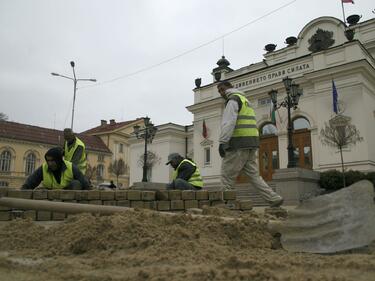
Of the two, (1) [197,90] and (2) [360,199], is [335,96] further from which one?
(2) [360,199]

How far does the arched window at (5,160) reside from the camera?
44.3 m

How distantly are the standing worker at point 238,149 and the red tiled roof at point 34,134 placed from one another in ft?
143

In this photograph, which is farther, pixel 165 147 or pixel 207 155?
pixel 165 147

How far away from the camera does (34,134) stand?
48062 millimetres

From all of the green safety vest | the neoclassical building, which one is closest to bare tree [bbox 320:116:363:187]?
→ the neoclassical building

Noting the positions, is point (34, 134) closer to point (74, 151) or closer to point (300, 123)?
point (300, 123)

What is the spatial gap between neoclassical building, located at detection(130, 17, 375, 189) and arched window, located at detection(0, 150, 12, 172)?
29.0m

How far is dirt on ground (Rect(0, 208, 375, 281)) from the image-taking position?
81.7 inches

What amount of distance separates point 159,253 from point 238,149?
11.1 feet

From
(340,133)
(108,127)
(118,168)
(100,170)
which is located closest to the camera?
(340,133)

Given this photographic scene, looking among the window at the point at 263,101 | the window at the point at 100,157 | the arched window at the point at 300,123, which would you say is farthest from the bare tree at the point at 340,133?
the window at the point at 100,157

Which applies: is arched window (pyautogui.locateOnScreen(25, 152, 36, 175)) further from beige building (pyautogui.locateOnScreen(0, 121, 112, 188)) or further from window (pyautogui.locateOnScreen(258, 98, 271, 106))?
window (pyautogui.locateOnScreen(258, 98, 271, 106))

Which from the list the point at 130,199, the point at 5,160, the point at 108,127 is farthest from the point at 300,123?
the point at 108,127

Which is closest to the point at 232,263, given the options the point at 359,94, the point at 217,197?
the point at 217,197
